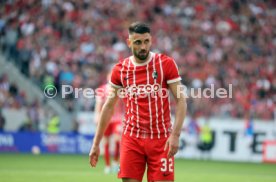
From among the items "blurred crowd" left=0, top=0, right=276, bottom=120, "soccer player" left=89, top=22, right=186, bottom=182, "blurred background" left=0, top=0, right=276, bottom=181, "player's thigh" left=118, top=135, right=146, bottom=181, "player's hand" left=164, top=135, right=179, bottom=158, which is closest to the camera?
"player's hand" left=164, top=135, right=179, bottom=158

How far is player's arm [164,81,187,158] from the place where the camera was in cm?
752

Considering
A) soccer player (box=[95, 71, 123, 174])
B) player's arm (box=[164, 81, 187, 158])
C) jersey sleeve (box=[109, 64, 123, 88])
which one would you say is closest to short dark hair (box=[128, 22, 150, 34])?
jersey sleeve (box=[109, 64, 123, 88])

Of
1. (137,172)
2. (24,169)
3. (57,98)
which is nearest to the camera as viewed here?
(137,172)

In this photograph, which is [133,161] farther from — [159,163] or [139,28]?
[139,28]

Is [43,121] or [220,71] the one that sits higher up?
[220,71]

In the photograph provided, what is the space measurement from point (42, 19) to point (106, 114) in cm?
2044

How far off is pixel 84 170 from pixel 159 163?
364 inches

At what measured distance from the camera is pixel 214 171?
17.7m

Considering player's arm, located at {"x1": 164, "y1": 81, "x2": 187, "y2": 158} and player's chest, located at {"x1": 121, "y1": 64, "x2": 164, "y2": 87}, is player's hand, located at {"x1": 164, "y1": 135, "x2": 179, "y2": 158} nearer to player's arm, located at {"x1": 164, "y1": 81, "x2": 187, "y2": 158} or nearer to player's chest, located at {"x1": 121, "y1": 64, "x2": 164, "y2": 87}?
player's arm, located at {"x1": 164, "y1": 81, "x2": 187, "y2": 158}

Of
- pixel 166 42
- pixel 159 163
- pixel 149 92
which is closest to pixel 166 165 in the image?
pixel 159 163

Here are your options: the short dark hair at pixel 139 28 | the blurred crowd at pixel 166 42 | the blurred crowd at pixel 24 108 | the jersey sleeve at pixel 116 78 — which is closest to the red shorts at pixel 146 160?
the jersey sleeve at pixel 116 78

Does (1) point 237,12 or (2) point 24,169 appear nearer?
(2) point 24,169

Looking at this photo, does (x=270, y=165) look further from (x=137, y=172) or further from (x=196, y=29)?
(x=137, y=172)

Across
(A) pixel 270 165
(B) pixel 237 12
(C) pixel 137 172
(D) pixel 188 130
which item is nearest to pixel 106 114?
(C) pixel 137 172
